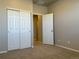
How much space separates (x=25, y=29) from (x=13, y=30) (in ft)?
2.34

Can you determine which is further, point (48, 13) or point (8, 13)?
point (48, 13)

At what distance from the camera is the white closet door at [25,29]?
5.54 metres

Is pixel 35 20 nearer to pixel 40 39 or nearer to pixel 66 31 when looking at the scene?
pixel 40 39

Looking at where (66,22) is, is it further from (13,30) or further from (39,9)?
(13,30)

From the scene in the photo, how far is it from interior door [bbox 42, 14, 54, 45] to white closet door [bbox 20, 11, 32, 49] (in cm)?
150

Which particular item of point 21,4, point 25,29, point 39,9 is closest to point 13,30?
point 25,29

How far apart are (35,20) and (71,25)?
205 inches

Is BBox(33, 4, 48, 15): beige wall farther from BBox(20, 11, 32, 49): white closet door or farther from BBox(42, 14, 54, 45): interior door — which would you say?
BBox(20, 11, 32, 49): white closet door

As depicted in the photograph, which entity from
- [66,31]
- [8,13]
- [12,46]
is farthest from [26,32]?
[66,31]

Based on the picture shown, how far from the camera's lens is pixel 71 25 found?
5332 millimetres

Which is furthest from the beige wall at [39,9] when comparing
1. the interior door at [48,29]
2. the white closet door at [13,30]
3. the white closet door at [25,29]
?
the white closet door at [13,30]

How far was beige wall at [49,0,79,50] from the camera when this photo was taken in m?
5.09

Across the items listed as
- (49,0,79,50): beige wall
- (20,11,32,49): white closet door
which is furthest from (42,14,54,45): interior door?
(20,11,32,49): white closet door

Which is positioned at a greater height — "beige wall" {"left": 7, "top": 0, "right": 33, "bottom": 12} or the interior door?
"beige wall" {"left": 7, "top": 0, "right": 33, "bottom": 12}
